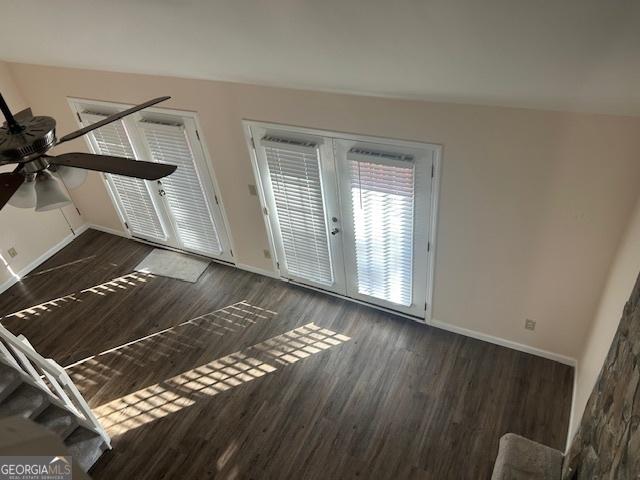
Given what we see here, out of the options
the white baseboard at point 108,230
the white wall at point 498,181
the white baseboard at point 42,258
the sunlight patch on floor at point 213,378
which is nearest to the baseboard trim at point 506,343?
the white wall at point 498,181

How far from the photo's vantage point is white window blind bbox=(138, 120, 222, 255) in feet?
15.1

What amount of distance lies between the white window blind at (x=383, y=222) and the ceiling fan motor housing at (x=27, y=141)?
88.0 inches

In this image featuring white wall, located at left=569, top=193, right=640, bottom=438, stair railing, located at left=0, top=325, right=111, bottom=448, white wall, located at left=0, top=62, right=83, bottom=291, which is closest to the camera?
white wall, located at left=569, top=193, right=640, bottom=438

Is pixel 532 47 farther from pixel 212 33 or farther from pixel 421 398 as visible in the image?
pixel 421 398

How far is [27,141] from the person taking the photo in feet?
6.23

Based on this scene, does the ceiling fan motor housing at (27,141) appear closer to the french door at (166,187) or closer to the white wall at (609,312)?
the french door at (166,187)

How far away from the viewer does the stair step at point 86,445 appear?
3.66 metres

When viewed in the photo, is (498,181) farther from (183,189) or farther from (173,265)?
(173,265)

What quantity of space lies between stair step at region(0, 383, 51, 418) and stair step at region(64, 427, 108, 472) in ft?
1.11

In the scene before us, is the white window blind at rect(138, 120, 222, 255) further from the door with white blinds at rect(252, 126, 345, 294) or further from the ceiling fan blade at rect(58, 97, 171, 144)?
the ceiling fan blade at rect(58, 97, 171, 144)

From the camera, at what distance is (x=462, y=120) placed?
10.6 ft

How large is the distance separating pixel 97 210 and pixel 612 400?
583 centimetres

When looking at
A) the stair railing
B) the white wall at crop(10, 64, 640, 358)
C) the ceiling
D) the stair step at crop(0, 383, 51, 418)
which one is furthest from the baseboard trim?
the stair step at crop(0, 383, 51, 418)

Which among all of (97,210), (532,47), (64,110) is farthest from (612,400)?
(97,210)
